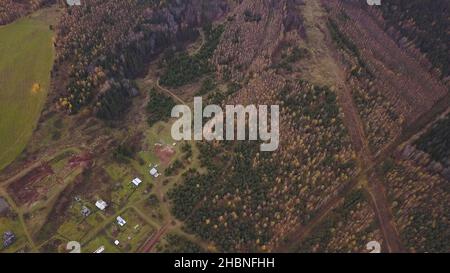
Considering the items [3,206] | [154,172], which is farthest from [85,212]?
[3,206]

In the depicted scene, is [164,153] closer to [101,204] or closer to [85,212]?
[101,204]

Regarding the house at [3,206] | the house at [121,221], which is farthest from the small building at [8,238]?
the house at [121,221]

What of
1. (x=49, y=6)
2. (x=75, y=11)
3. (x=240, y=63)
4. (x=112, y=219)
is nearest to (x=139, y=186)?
(x=112, y=219)

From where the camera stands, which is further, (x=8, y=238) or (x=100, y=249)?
(x=100, y=249)

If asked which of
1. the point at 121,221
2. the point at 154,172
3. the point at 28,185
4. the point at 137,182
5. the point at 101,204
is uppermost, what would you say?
the point at 154,172

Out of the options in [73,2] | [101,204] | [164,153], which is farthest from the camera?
[73,2]

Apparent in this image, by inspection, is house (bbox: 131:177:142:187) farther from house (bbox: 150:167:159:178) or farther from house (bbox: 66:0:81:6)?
house (bbox: 66:0:81:6)
